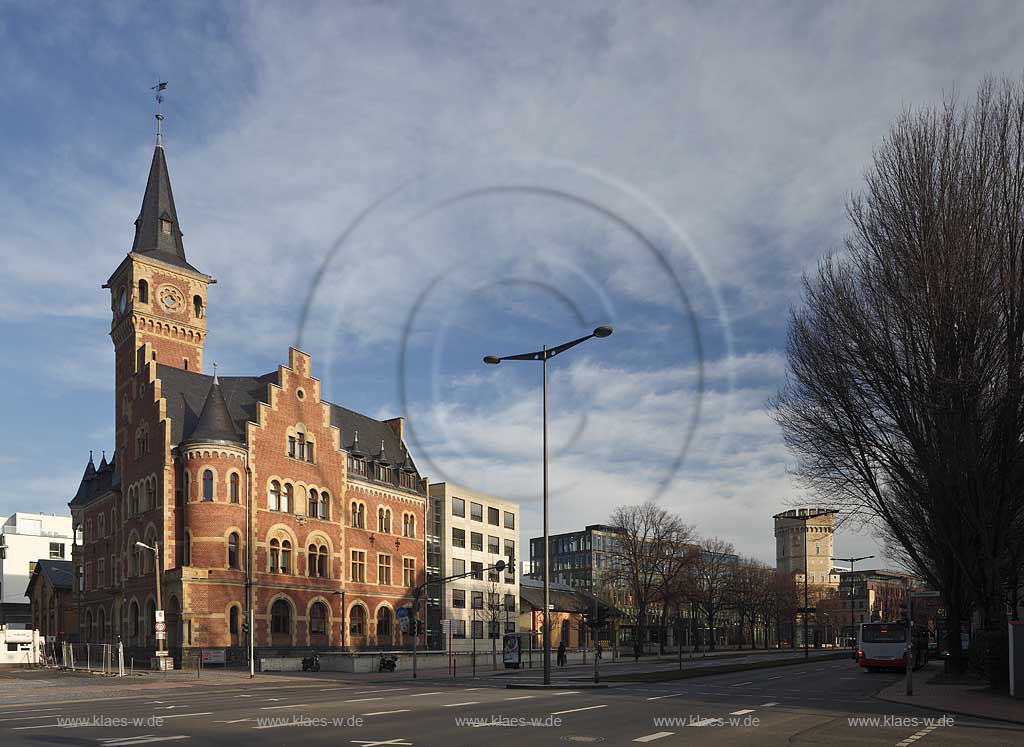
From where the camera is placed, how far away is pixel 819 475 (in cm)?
4391

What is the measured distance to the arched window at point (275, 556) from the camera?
2852 inches

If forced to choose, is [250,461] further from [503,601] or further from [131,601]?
[503,601]

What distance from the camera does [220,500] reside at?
68562 millimetres

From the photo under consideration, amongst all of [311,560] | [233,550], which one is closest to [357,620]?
[311,560]

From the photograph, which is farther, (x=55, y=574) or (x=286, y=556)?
(x=55, y=574)

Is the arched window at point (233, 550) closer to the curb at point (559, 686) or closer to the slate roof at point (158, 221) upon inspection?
the slate roof at point (158, 221)

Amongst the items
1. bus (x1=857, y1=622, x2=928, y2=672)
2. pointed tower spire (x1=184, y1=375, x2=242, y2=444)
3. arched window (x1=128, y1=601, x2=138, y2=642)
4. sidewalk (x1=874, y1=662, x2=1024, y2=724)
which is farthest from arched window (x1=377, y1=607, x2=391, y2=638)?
sidewalk (x1=874, y1=662, x2=1024, y2=724)

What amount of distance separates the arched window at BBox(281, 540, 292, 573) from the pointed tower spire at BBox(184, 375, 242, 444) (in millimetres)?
9044

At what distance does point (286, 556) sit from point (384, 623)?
14.8 m

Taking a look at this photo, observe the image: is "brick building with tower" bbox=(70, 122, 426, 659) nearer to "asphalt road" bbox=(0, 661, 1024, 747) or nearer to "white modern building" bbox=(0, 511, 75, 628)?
"asphalt road" bbox=(0, 661, 1024, 747)

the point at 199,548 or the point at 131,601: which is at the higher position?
the point at 199,548

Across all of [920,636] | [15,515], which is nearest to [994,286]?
[920,636]

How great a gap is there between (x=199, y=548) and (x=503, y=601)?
45.6 m

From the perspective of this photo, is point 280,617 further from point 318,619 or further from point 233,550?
point 233,550
